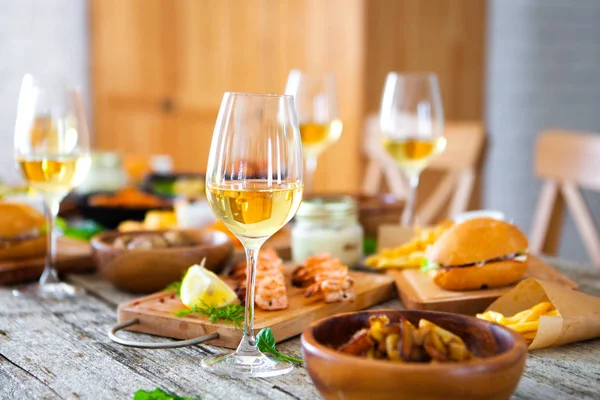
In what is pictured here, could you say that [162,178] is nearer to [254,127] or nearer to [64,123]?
[64,123]

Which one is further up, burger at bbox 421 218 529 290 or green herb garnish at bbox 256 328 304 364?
burger at bbox 421 218 529 290

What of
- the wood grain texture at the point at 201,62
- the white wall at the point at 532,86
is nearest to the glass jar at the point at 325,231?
the wood grain texture at the point at 201,62

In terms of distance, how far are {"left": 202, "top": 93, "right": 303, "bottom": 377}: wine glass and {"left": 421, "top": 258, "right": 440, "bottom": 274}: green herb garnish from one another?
41cm

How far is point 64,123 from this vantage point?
1351mm

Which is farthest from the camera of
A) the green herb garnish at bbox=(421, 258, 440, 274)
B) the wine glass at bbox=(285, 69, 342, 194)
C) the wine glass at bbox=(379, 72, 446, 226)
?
the wine glass at bbox=(285, 69, 342, 194)

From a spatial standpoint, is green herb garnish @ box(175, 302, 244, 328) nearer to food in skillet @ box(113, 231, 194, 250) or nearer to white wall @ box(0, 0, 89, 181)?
food in skillet @ box(113, 231, 194, 250)

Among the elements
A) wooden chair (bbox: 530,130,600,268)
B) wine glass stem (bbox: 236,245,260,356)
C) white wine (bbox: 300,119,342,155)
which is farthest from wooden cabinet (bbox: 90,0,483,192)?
wine glass stem (bbox: 236,245,260,356)

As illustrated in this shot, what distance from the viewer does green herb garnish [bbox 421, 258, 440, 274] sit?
1.26 meters

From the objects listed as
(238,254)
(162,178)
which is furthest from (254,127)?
(162,178)

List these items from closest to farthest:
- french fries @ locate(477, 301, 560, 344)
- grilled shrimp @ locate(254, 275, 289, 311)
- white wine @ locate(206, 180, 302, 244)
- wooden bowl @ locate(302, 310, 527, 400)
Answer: wooden bowl @ locate(302, 310, 527, 400) → white wine @ locate(206, 180, 302, 244) → french fries @ locate(477, 301, 560, 344) → grilled shrimp @ locate(254, 275, 289, 311)

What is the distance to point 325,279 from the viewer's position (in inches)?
47.5

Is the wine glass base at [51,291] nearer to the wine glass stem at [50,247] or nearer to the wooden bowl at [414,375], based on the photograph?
the wine glass stem at [50,247]

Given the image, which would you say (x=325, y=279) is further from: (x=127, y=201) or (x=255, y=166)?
(x=127, y=201)

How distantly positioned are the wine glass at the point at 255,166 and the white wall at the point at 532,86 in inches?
130
